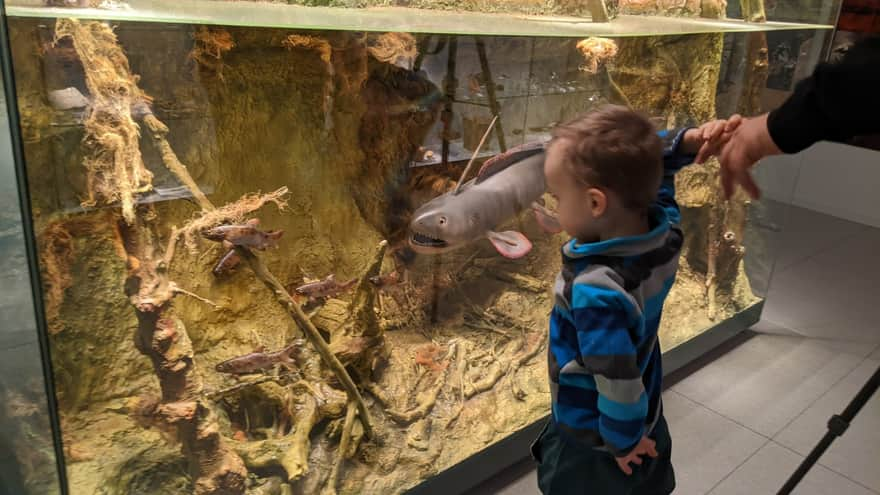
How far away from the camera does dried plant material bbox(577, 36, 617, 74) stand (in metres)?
2.06

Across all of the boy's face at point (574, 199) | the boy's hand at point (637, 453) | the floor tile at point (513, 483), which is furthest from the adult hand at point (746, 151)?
the floor tile at point (513, 483)

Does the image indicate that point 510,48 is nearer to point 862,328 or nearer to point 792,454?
point 792,454

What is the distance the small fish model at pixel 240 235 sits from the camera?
5.10 ft

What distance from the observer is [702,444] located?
239 centimetres

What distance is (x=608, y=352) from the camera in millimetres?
980

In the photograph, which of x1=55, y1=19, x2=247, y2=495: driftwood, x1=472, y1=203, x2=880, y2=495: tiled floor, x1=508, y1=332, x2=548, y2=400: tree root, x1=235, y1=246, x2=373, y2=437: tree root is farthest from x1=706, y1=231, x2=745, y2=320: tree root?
x1=55, y1=19, x2=247, y2=495: driftwood

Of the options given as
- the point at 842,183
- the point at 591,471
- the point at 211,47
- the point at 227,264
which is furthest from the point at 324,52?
the point at 842,183

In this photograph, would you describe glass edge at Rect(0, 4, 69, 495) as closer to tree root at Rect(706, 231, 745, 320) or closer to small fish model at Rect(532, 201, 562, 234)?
small fish model at Rect(532, 201, 562, 234)

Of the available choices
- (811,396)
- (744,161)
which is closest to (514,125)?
(744,161)

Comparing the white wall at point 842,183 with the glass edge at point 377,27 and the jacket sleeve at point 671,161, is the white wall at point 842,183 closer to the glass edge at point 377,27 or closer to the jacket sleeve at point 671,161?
the glass edge at point 377,27

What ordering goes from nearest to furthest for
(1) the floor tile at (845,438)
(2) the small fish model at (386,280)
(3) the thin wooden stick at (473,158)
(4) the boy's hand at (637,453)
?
1. (4) the boy's hand at (637,453)
2. (3) the thin wooden stick at (473,158)
3. (2) the small fish model at (386,280)
4. (1) the floor tile at (845,438)

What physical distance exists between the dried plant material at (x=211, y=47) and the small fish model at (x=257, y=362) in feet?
2.37

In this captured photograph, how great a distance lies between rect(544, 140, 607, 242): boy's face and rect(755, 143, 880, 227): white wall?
4328 mm

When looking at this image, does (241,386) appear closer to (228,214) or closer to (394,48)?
(228,214)
